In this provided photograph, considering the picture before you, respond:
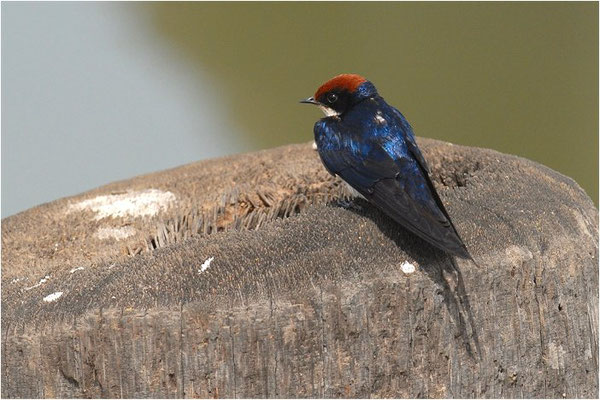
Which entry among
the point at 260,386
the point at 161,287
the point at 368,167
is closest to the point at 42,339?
the point at 161,287

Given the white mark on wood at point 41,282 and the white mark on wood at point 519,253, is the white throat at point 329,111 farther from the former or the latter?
the white mark on wood at point 41,282

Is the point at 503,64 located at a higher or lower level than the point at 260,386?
higher

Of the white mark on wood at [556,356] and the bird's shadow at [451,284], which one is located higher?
the bird's shadow at [451,284]

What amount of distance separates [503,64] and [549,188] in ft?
13.5

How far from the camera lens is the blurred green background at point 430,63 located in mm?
6383

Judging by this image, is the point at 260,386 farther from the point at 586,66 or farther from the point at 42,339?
the point at 586,66

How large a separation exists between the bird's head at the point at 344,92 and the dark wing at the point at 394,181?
0.18 m

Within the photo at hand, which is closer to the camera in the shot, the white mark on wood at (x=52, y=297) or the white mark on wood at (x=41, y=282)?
the white mark on wood at (x=52, y=297)

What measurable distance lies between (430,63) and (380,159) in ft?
13.8

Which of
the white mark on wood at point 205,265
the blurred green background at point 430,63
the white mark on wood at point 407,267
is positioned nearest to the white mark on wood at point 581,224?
the white mark on wood at point 407,267

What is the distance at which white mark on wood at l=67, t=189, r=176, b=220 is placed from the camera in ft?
10.2

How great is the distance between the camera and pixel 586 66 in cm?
683

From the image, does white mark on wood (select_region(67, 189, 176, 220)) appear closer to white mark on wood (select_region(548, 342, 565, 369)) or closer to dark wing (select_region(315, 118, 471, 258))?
dark wing (select_region(315, 118, 471, 258))

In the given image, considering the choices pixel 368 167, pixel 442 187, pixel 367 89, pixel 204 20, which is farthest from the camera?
pixel 204 20
